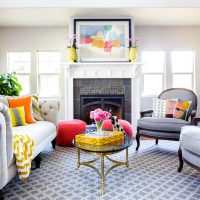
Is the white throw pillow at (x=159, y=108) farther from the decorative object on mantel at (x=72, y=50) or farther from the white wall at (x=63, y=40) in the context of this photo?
the decorative object on mantel at (x=72, y=50)

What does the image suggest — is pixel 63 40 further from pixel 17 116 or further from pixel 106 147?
pixel 106 147

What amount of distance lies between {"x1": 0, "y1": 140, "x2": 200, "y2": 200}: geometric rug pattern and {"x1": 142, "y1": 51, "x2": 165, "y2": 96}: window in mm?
2622

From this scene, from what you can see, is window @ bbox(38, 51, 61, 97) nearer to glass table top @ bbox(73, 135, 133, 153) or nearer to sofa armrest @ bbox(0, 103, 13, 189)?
glass table top @ bbox(73, 135, 133, 153)

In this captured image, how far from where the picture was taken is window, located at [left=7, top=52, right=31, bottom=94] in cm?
549

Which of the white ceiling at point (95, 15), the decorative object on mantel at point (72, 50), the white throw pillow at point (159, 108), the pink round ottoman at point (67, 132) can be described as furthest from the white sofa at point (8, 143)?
the white ceiling at point (95, 15)

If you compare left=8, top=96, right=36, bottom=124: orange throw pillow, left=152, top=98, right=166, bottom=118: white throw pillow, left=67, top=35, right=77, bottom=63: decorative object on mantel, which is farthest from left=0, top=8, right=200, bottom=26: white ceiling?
left=8, top=96, right=36, bottom=124: orange throw pillow

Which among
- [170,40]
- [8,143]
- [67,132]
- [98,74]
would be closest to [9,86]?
[67,132]

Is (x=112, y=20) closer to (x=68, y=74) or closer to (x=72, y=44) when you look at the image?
(x=72, y=44)

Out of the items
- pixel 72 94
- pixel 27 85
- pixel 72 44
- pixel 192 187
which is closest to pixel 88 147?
pixel 192 187

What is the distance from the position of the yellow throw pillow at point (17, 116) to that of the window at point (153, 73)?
329cm

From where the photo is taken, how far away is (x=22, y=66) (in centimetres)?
551

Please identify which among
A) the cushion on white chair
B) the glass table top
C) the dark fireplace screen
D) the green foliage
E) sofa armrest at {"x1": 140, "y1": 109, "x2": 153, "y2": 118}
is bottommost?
the glass table top

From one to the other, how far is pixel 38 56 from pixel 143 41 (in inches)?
99.9

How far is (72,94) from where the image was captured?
482 centimetres
